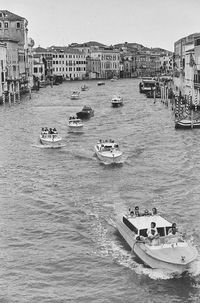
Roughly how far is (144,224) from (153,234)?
3.22 feet

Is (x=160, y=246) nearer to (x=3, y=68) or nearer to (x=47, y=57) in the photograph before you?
(x=3, y=68)

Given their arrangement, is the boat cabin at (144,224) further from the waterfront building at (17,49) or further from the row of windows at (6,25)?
the row of windows at (6,25)

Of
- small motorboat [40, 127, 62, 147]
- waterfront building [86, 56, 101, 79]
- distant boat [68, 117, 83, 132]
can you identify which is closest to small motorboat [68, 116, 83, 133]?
distant boat [68, 117, 83, 132]

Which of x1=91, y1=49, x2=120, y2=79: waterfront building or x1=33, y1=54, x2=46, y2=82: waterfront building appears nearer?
x1=33, y1=54, x2=46, y2=82: waterfront building

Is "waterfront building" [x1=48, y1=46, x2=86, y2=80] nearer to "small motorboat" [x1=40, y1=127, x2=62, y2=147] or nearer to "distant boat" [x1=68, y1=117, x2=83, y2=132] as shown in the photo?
"distant boat" [x1=68, y1=117, x2=83, y2=132]

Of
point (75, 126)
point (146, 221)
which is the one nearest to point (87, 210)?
point (146, 221)

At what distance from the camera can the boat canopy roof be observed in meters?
18.0

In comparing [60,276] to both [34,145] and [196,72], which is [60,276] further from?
[196,72]

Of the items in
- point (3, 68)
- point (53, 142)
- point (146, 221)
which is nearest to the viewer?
point (146, 221)

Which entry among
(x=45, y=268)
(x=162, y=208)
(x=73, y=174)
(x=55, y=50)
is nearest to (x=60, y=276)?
(x=45, y=268)

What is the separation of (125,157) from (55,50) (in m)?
118

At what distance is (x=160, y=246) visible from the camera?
1659 centimetres

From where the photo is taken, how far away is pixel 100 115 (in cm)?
5638

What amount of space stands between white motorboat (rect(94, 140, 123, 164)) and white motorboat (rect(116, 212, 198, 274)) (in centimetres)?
1150
